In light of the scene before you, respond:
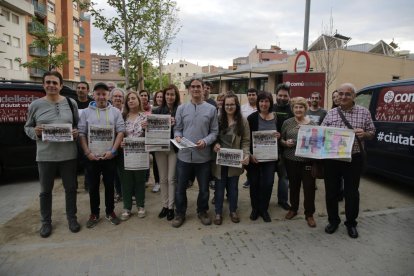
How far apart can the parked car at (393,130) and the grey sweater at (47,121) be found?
17.8 feet

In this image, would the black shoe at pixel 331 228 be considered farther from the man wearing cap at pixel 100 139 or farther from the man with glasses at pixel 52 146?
the man with glasses at pixel 52 146

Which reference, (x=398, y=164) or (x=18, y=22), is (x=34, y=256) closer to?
(x=398, y=164)

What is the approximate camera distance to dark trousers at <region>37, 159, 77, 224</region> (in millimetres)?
3922

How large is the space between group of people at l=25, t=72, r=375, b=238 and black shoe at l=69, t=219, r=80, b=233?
0.5 inches

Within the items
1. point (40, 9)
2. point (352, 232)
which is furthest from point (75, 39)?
Result: point (352, 232)

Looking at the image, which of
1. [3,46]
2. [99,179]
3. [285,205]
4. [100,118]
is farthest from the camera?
[3,46]

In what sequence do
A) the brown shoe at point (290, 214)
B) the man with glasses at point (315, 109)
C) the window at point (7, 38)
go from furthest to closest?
the window at point (7, 38)
the man with glasses at point (315, 109)
the brown shoe at point (290, 214)

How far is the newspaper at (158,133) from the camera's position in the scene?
13.8 ft

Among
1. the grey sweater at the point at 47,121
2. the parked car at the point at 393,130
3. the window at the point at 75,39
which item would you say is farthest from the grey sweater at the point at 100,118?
the window at the point at 75,39

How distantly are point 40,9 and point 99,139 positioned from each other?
41.0 metres

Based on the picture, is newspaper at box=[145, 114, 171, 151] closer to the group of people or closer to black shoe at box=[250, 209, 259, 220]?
the group of people

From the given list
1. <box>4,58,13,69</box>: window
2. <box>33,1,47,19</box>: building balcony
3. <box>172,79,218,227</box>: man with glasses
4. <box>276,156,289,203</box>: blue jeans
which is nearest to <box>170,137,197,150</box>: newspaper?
<box>172,79,218,227</box>: man with glasses

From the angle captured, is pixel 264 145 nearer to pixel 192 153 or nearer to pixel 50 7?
pixel 192 153

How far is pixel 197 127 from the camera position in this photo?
4105 millimetres
